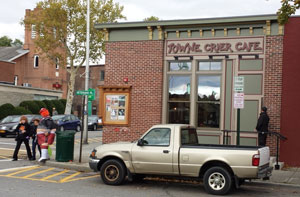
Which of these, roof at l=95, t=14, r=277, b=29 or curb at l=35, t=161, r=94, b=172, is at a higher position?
roof at l=95, t=14, r=277, b=29

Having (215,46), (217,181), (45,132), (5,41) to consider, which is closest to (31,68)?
(5,41)

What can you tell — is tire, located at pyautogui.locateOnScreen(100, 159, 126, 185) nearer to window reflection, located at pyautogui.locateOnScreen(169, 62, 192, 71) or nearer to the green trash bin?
the green trash bin

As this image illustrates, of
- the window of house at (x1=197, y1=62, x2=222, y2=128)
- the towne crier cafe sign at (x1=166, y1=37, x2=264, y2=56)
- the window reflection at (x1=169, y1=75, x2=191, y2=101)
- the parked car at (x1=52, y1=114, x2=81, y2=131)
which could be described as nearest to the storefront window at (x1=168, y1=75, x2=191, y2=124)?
the window reflection at (x1=169, y1=75, x2=191, y2=101)

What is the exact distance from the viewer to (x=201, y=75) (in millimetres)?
15625

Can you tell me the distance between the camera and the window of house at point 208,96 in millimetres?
15383

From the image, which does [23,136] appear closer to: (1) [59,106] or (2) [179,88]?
(2) [179,88]

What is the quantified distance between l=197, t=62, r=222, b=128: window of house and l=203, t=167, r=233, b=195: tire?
5.72 metres

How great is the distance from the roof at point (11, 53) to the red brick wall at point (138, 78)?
38.2 m

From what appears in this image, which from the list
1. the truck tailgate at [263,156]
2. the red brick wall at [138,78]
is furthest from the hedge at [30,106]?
the truck tailgate at [263,156]

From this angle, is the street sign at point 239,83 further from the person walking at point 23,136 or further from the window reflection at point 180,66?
the person walking at point 23,136

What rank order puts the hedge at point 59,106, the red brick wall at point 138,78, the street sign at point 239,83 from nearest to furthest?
1. the street sign at point 239,83
2. the red brick wall at point 138,78
3. the hedge at point 59,106

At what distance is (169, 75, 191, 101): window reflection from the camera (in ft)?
52.0

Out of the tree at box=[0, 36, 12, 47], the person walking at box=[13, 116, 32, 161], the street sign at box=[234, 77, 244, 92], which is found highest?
the tree at box=[0, 36, 12, 47]

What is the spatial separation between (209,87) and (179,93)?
46.4 inches
